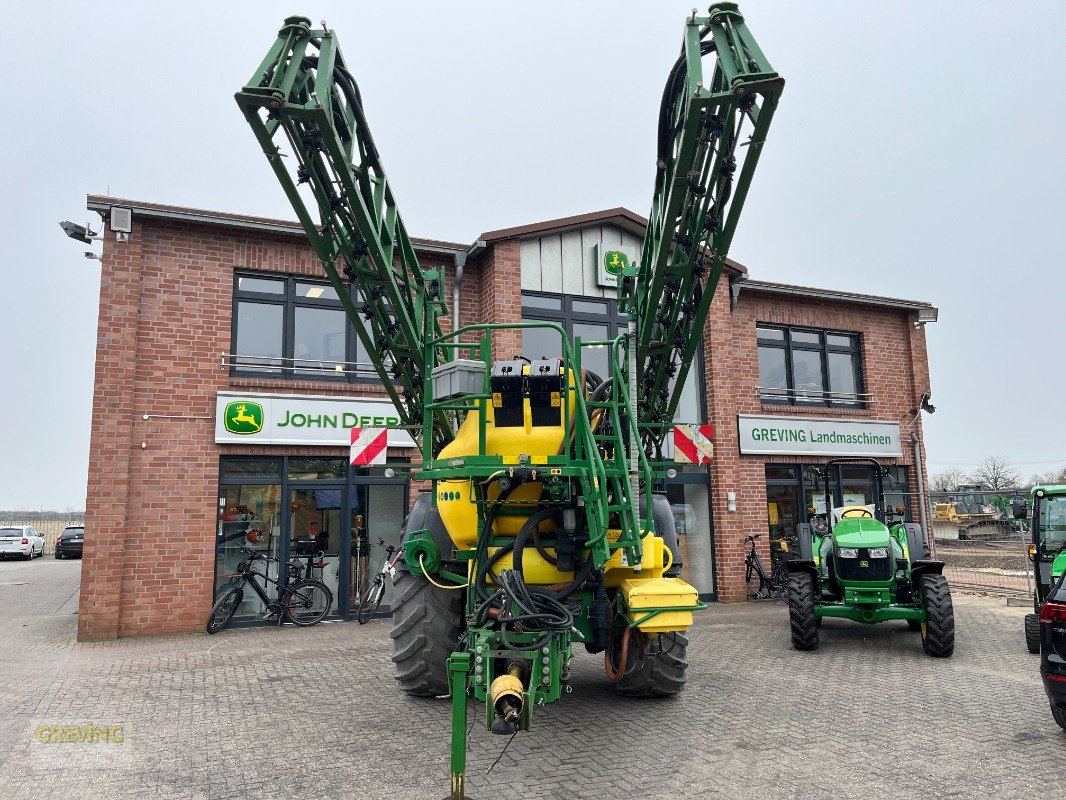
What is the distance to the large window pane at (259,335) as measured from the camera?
1127 centimetres

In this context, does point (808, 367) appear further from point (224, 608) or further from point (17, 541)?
point (17, 541)

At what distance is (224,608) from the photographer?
34.0ft

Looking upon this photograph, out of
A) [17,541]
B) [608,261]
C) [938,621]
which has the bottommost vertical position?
[938,621]

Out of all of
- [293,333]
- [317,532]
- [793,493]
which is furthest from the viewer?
[793,493]

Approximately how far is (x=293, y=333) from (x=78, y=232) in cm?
312

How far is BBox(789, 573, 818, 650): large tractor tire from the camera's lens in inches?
340

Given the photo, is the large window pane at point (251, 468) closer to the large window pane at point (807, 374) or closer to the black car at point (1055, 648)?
the black car at point (1055, 648)

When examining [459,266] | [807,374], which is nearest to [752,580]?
[807,374]

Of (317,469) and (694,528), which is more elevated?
(317,469)

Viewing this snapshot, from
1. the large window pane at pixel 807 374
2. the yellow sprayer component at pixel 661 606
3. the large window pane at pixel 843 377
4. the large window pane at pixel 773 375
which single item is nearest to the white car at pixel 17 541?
the large window pane at pixel 773 375

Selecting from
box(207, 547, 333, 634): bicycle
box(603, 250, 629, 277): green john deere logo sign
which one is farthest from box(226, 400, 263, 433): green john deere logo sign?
box(603, 250, 629, 277): green john deere logo sign

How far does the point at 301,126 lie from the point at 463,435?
8.76 ft

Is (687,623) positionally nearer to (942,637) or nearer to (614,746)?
(614,746)

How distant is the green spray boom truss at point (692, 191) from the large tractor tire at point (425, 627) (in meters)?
2.71
